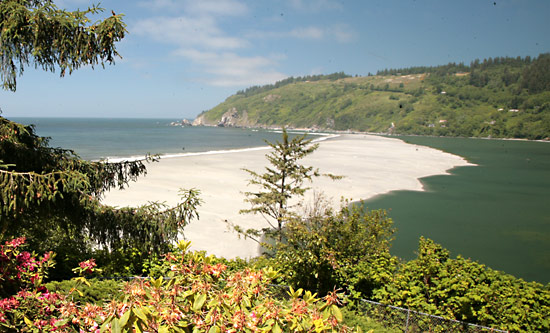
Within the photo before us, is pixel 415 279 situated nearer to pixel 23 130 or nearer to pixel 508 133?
pixel 23 130

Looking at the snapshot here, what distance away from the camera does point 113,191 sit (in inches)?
1109

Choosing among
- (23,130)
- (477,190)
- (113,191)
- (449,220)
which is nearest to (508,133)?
(477,190)

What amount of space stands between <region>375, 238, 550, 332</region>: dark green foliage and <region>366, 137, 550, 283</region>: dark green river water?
919cm

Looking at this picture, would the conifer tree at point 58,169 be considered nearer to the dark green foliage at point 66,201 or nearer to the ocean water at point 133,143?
the dark green foliage at point 66,201

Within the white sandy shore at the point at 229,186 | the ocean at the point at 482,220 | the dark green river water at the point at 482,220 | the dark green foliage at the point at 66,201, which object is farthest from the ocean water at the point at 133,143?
the dark green foliage at the point at 66,201

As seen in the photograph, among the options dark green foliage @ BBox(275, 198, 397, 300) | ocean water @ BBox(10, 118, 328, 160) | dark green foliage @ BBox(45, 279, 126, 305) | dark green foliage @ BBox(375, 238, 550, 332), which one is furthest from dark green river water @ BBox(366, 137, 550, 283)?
dark green foliage @ BBox(45, 279, 126, 305)

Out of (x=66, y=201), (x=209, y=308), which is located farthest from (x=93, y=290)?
(x=209, y=308)

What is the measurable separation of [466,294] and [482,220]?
21614mm

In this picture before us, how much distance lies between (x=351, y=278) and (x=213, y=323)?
8.14 m

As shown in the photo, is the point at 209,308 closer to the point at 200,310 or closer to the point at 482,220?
the point at 200,310

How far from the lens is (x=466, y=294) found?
812cm

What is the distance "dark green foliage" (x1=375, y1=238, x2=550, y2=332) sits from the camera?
7.88 m

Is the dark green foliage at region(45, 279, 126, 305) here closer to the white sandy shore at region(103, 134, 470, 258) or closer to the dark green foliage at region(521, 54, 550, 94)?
the white sandy shore at region(103, 134, 470, 258)

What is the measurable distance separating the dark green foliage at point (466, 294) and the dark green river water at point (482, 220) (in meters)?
9.19
